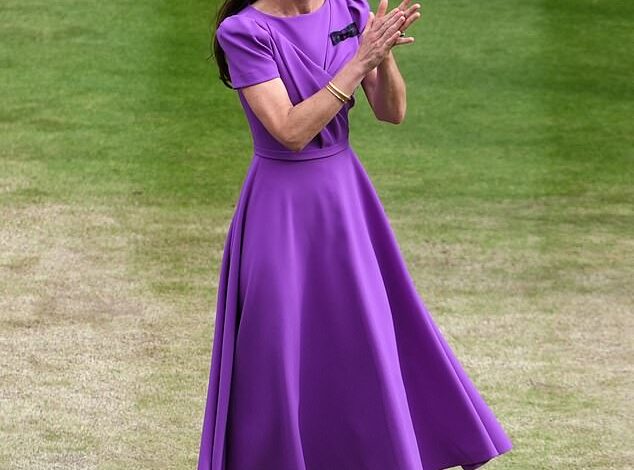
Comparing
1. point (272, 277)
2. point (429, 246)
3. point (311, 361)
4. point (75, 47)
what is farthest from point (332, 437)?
point (75, 47)

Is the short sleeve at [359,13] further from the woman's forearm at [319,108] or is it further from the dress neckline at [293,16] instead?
the woman's forearm at [319,108]

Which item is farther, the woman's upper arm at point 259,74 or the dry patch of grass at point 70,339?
the dry patch of grass at point 70,339

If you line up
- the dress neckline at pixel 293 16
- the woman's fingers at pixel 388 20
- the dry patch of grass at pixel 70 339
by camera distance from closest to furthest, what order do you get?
the woman's fingers at pixel 388 20 → the dress neckline at pixel 293 16 → the dry patch of grass at pixel 70 339

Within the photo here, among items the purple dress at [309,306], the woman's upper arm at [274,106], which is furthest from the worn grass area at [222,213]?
the woman's upper arm at [274,106]

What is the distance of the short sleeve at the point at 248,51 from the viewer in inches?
119

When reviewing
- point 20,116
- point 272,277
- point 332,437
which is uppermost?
point 272,277

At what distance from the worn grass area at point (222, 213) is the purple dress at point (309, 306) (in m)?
0.89

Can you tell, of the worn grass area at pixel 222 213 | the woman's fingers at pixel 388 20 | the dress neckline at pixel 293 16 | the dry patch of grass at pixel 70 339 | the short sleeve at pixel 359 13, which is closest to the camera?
the woman's fingers at pixel 388 20

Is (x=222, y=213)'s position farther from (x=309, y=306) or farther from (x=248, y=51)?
(x=248, y=51)

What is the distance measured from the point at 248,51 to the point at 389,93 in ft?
1.15

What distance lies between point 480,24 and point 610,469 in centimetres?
492

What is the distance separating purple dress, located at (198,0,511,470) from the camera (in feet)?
10.4

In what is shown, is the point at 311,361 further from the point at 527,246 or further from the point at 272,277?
the point at 527,246

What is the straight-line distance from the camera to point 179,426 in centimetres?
427
